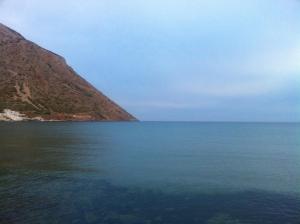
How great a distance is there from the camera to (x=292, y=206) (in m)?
42.7

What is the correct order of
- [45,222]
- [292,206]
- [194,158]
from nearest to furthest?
1. [45,222]
2. [292,206]
3. [194,158]

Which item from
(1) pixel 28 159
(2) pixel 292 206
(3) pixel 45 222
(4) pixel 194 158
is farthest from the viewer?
(4) pixel 194 158

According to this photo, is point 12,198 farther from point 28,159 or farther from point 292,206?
point 28,159

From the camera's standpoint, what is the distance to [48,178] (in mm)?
56938

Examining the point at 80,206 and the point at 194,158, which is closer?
the point at 80,206

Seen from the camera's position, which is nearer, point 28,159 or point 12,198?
point 12,198

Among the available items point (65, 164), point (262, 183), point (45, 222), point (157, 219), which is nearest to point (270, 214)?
point (157, 219)

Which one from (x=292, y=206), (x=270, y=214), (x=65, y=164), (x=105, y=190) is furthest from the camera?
(x=65, y=164)

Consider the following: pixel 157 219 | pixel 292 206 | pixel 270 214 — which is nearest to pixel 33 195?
pixel 157 219

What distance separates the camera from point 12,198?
43250 mm

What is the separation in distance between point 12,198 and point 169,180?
23.9m

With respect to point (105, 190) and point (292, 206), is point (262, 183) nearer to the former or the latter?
point (292, 206)

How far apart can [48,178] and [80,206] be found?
1786 centimetres

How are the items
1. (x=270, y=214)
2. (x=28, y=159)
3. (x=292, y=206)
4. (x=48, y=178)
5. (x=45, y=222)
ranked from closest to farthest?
(x=45, y=222), (x=270, y=214), (x=292, y=206), (x=48, y=178), (x=28, y=159)
